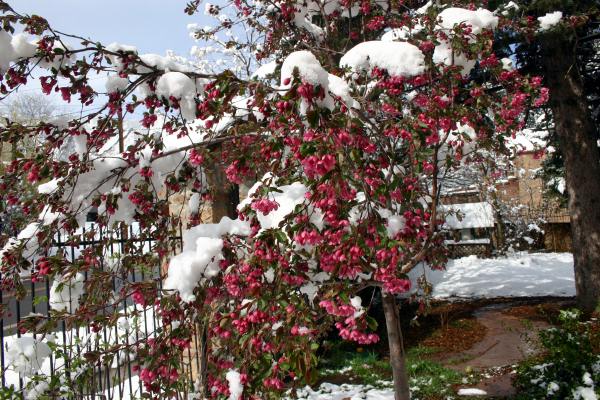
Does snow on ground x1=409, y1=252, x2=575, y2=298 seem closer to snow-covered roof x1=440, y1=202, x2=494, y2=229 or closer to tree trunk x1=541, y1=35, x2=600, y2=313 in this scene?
snow-covered roof x1=440, y1=202, x2=494, y2=229

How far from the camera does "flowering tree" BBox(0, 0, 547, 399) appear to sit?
1.88 m

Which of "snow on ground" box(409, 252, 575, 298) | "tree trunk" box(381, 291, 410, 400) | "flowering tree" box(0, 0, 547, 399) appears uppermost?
"flowering tree" box(0, 0, 547, 399)

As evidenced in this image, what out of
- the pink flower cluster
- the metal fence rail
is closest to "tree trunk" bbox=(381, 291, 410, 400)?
the metal fence rail

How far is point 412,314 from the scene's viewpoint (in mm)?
8352

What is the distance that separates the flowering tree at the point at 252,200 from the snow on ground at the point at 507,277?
309 inches

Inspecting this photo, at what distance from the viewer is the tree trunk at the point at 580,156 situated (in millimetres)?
7188

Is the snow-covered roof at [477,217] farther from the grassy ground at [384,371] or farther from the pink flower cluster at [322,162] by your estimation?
the pink flower cluster at [322,162]

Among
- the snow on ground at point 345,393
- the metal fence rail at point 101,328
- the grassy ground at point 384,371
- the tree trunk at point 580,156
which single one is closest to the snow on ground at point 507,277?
the tree trunk at point 580,156

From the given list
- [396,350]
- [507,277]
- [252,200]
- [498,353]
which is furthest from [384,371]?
[507,277]

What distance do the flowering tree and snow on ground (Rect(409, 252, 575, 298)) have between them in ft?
25.7

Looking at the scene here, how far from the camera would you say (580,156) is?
287 inches

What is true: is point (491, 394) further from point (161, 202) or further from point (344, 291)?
point (161, 202)

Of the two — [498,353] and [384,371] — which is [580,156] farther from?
[384,371]

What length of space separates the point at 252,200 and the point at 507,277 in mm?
12041
